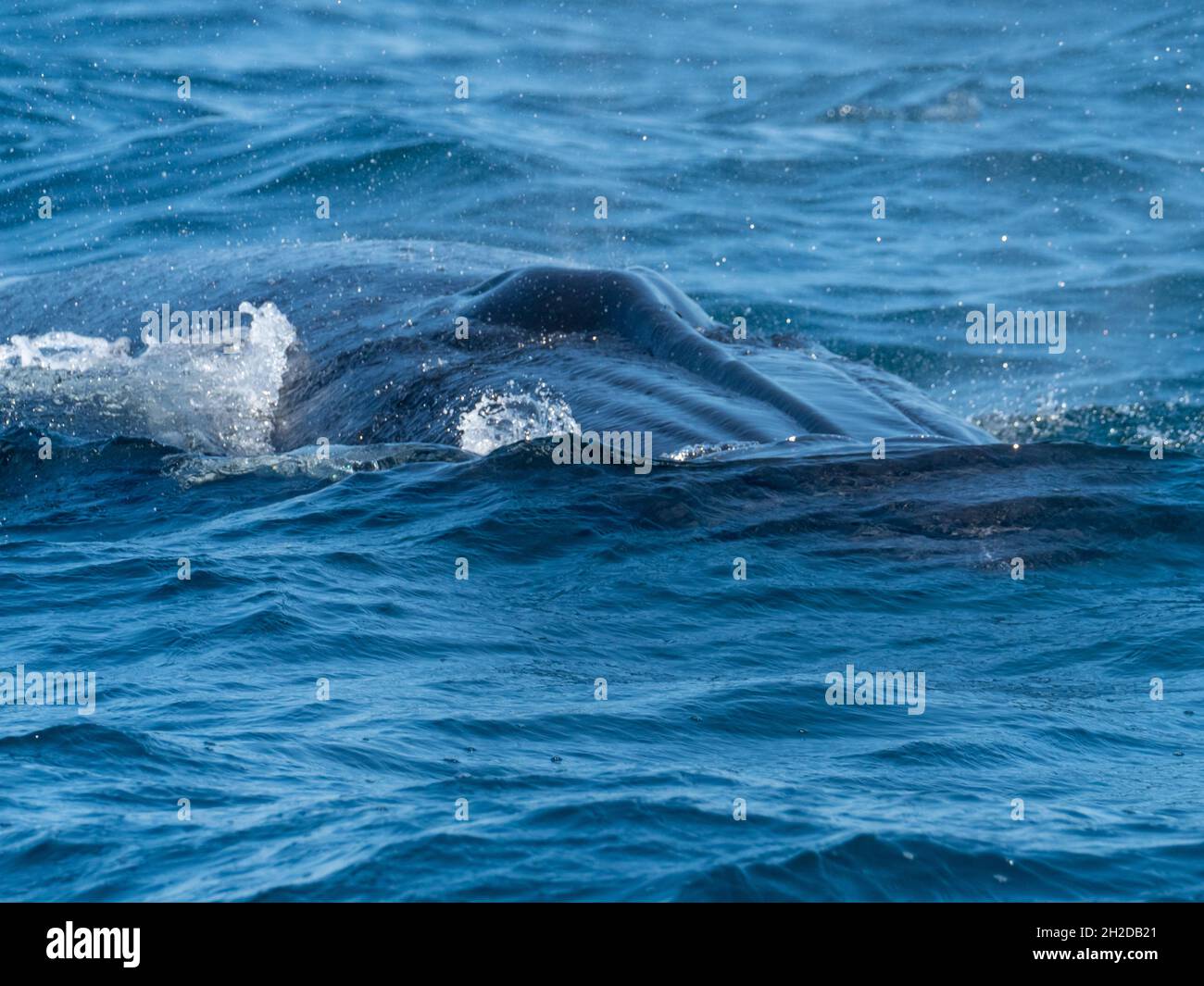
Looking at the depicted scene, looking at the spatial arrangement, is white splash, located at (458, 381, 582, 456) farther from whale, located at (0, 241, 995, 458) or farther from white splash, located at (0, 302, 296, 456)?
white splash, located at (0, 302, 296, 456)

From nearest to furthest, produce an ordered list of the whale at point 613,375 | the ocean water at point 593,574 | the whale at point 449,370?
the ocean water at point 593,574, the whale at point 613,375, the whale at point 449,370

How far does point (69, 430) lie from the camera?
1092cm

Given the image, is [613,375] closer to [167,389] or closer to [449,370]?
[449,370]

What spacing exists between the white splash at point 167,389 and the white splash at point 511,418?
1626 mm

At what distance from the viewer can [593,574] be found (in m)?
8.42

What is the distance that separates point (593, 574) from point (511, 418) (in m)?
2.05

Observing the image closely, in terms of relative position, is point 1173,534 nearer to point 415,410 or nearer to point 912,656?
point 912,656

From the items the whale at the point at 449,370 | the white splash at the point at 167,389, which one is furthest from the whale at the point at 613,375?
the white splash at the point at 167,389

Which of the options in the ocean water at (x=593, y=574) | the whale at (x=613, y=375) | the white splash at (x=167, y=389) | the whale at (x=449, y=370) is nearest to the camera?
the ocean water at (x=593, y=574)

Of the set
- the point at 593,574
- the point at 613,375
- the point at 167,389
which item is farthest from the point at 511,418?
the point at 167,389

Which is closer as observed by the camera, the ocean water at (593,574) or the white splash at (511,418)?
the ocean water at (593,574)

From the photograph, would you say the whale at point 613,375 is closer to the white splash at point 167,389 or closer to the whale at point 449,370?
→ the whale at point 449,370

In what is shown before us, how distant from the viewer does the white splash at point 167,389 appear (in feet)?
36.3
